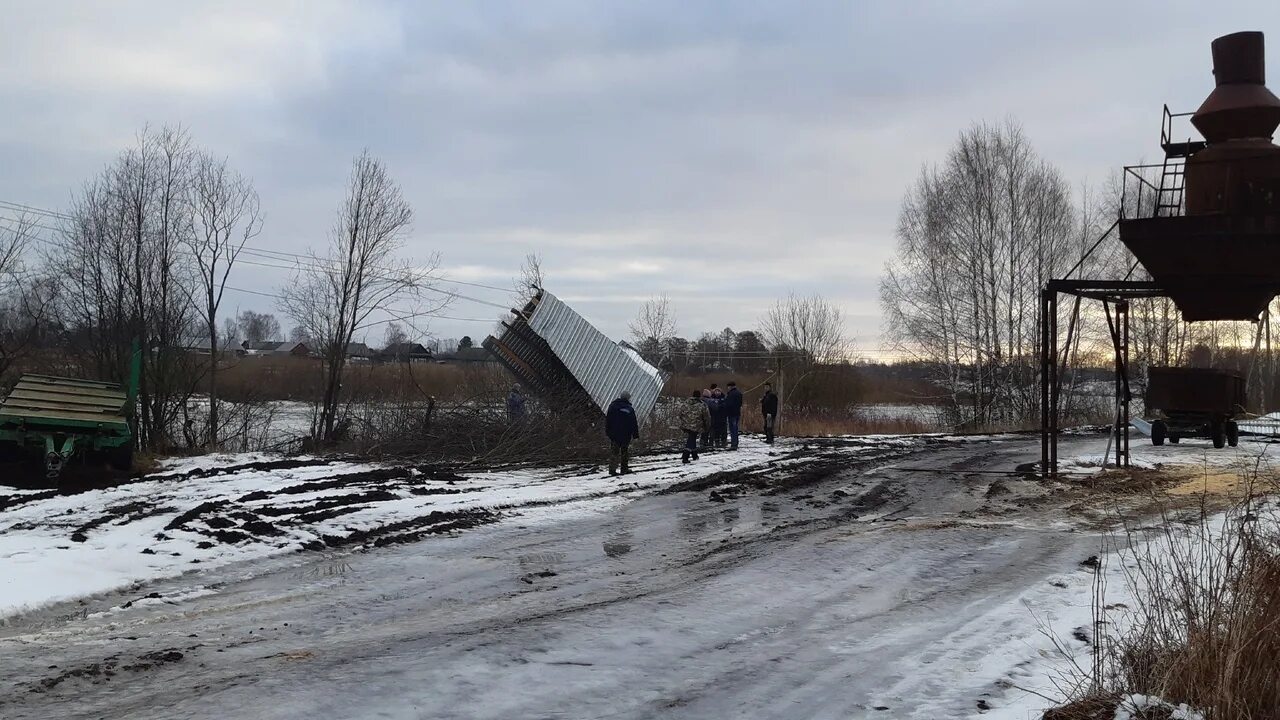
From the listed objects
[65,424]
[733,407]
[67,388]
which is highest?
[67,388]

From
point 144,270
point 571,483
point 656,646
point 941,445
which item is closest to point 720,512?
point 571,483

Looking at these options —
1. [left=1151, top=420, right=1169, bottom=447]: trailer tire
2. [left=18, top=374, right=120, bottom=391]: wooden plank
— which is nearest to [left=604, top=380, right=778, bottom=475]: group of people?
[left=18, top=374, right=120, bottom=391]: wooden plank

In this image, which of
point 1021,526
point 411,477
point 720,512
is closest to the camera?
point 1021,526

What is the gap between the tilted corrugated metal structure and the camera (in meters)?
22.8

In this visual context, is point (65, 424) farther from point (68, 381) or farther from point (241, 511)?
point (241, 511)

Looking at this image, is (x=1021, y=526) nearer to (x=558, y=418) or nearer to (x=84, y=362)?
(x=558, y=418)

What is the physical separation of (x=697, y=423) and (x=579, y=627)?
14405 mm

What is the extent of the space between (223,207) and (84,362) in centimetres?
547

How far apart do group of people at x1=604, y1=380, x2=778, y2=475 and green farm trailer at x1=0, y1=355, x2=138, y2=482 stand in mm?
8630

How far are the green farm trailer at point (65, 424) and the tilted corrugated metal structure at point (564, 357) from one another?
882 centimetres

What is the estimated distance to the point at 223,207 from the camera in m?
26.2

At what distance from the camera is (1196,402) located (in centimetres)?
2430

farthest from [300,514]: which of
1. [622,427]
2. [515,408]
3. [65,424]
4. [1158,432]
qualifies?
[1158,432]

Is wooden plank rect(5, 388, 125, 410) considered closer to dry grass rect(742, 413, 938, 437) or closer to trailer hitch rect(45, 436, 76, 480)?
trailer hitch rect(45, 436, 76, 480)
